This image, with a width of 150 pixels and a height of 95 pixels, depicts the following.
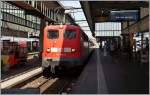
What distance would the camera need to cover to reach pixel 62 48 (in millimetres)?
20688

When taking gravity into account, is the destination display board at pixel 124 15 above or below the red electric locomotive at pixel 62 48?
above

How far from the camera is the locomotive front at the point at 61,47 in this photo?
20.5m

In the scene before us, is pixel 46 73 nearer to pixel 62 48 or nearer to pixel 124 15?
pixel 62 48

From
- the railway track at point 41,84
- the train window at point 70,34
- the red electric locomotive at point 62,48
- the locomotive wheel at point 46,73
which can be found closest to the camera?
the railway track at point 41,84

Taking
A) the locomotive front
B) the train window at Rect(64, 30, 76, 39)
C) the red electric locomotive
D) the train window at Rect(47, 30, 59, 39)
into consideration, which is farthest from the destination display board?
the train window at Rect(47, 30, 59, 39)

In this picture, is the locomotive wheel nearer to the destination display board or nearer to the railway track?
the railway track

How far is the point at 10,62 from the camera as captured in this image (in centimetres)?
2712

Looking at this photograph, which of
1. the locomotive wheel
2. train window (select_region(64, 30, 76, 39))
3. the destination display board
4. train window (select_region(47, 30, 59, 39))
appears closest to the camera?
train window (select_region(64, 30, 76, 39))

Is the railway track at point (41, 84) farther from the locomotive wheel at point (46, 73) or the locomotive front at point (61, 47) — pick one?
the locomotive front at point (61, 47)

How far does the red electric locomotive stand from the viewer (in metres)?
20.5

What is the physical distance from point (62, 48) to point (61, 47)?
80mm

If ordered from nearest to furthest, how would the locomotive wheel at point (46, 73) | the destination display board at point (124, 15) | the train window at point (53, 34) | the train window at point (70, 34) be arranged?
the train window at point (70, 34), the train window at point (53, 34), the locomotive wheel at point (46, 73), the destination display board at point (124, 15)

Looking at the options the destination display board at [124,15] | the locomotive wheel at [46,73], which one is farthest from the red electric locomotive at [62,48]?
the destination display board at [124,15]

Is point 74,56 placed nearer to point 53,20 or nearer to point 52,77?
point 52,77
